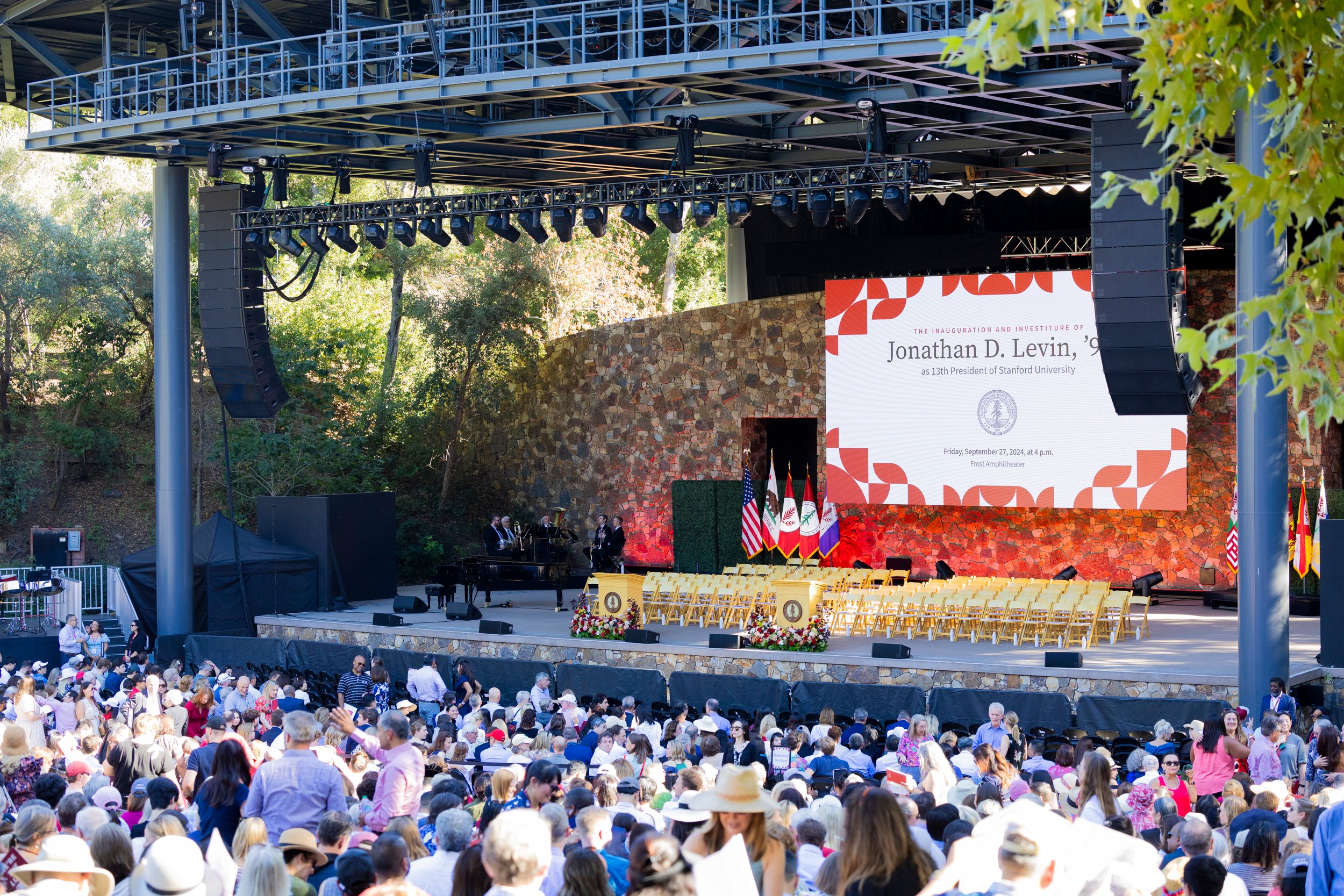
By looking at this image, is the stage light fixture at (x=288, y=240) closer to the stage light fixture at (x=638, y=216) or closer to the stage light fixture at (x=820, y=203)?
the stage light fixture at (x=638, y=216)

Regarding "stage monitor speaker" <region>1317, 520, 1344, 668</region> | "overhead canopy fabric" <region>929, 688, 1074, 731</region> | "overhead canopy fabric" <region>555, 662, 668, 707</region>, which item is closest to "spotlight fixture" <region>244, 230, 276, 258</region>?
"overhead canopy fabric" <region>555, 662, 668, 707</region>

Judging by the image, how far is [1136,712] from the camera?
50.9 ft

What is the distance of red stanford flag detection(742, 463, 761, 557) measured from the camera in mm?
24734

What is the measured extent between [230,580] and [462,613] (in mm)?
4449

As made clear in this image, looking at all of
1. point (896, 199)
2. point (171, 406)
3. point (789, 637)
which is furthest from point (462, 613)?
point (896, 199)

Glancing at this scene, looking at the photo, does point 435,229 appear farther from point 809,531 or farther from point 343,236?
point 809,531

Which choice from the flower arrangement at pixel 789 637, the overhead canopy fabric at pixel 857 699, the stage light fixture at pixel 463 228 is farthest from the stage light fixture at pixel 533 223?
the overhead canopy fabric at pixel 857 699

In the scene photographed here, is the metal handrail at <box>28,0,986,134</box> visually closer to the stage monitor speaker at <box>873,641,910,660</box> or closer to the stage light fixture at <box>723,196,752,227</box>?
the stage light fixture at <box>723,196,752,227</box>

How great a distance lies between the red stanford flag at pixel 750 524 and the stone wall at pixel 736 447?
269 centimetres

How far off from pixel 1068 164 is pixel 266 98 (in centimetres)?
1251

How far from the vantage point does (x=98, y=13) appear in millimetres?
23859

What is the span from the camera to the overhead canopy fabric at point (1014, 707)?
635 inches

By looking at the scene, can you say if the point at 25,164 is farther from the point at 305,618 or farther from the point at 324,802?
the point at 324,802

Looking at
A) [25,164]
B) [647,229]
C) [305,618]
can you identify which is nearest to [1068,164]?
[647,229]
